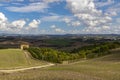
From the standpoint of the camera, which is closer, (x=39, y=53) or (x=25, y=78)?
(x=25, y=78)

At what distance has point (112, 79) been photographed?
2975 centimetres

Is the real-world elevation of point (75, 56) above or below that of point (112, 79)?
below

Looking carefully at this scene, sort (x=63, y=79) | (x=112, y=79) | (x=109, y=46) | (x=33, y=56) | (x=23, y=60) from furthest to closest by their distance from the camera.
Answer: (x=109, y=46) → (x=33, y=56) → (x=23, y=60) → (x=112, y=79) → (x=63, y=79)

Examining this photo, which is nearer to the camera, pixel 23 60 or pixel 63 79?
pixel 63 79

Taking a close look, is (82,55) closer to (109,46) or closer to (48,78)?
(109,46)

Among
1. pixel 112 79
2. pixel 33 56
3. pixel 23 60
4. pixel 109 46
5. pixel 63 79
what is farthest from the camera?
pixel 109 46

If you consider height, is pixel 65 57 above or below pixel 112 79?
below

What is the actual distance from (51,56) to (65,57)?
8043mm

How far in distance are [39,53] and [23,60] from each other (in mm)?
21025

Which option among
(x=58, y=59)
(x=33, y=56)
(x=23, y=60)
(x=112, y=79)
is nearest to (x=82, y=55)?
(x=58, y=59)

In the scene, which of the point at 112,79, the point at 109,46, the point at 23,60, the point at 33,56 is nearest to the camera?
the point at 112,79

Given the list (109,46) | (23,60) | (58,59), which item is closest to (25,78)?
(23,60)

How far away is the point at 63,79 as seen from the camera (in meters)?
26.1

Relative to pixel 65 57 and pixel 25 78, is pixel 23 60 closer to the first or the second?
pixel 65 57
